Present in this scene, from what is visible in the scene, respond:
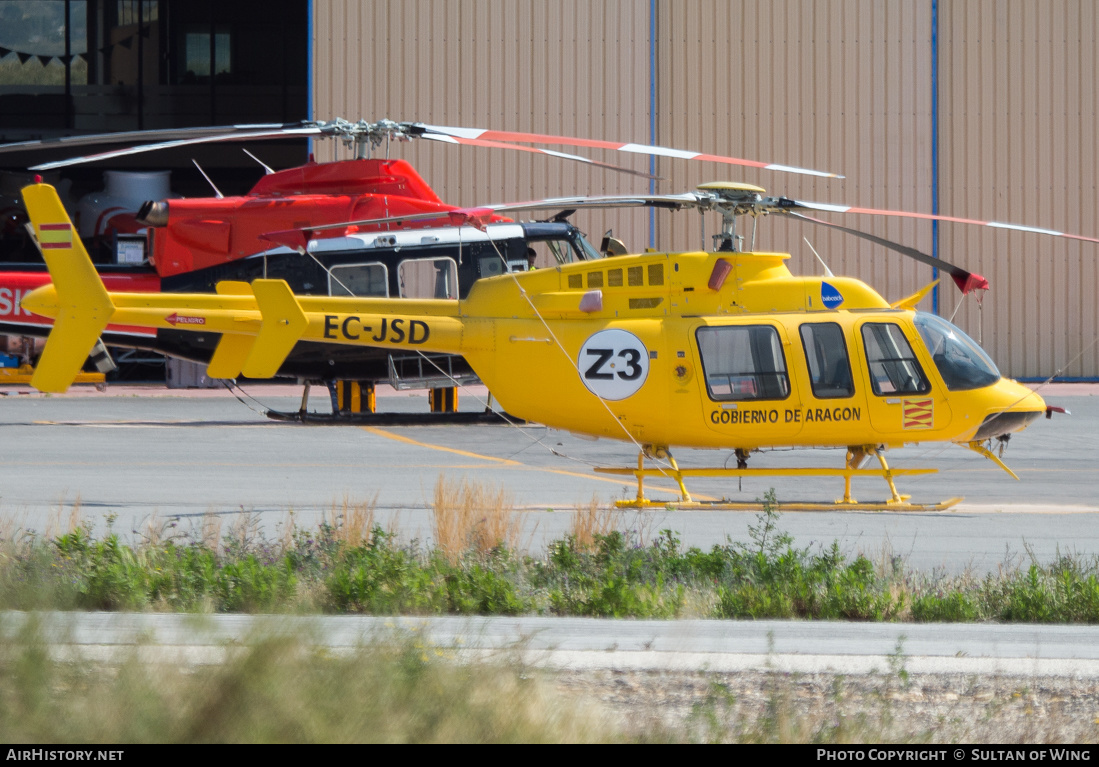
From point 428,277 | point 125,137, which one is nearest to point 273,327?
point 125,137

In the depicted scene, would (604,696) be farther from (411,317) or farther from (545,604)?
(411,317)

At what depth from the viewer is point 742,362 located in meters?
11.8

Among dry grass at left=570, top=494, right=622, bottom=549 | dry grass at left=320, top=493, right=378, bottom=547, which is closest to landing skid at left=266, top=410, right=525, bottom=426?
dry grass at left=570, top=494, right=622, bottom=549

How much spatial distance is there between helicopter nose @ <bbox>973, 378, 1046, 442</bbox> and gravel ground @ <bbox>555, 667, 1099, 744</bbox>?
6210 millimetres

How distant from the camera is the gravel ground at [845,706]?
4.96 meters

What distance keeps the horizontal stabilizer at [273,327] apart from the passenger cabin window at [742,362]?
12.9 feet

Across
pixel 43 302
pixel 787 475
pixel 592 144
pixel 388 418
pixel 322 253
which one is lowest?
pixel 787 475

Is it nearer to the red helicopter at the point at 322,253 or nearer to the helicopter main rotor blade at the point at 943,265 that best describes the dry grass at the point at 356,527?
the helicopter main rotor blade at the point at 943,265

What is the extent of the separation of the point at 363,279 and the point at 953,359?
792cm

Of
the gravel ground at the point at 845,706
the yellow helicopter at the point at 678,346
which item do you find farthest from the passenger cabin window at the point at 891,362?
the gravel ground at the point at 845,706

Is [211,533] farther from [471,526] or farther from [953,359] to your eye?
[953,359]

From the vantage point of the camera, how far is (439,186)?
27844mm

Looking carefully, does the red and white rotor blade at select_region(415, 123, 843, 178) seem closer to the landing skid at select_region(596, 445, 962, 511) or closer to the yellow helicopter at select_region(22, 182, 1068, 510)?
the yellow helicopter at select_region(22, 182, 1068, 510)

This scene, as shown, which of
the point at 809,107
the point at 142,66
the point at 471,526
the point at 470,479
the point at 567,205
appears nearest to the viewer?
the point at 471,526
